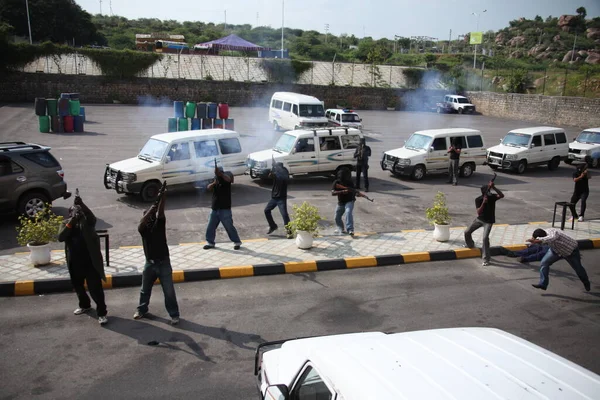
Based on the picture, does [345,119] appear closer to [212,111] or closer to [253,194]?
[212,111]

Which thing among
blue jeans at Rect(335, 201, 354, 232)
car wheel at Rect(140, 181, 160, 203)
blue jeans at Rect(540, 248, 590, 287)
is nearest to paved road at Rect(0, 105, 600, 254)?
car wheel at Rect(140, 181, 160, 203)

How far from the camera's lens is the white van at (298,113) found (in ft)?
93.8

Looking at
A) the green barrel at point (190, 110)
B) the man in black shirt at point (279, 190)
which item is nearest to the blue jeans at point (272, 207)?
the man in black shirt at point (279, 190)

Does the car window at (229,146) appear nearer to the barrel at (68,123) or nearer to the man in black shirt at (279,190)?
the man in black shirt at (279,190)

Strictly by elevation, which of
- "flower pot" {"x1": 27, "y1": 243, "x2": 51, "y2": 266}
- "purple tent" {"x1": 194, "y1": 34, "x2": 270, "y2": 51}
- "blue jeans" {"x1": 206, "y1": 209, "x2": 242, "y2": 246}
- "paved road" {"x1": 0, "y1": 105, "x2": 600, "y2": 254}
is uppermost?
"purple tent" {"x1": 194, "y1": 34, "x2": 270, "y2": 51}

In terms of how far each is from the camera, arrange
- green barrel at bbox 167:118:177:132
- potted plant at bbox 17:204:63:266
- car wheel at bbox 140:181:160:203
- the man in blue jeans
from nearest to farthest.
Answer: the man in blue jeans, potted plant at bbox 17:204:63:266, car wheel at bbox 140:181:160:203, green barrel at bbox 167:118:177:132

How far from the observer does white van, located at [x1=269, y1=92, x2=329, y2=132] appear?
93.8ft

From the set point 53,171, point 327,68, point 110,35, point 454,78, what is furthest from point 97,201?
point 110,35

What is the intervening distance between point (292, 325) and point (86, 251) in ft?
9.91

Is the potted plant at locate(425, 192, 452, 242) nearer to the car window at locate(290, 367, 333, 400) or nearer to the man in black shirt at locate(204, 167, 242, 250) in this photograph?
the man in black shirt at locate(204, 167, 242, 250)

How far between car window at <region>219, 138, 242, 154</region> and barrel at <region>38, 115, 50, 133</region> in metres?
14.7

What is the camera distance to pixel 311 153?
17672mm

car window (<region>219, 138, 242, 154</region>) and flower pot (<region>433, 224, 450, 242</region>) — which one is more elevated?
car window (<region>219, 138, 242, 154</region>)

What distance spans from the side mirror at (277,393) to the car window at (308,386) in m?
0.07
